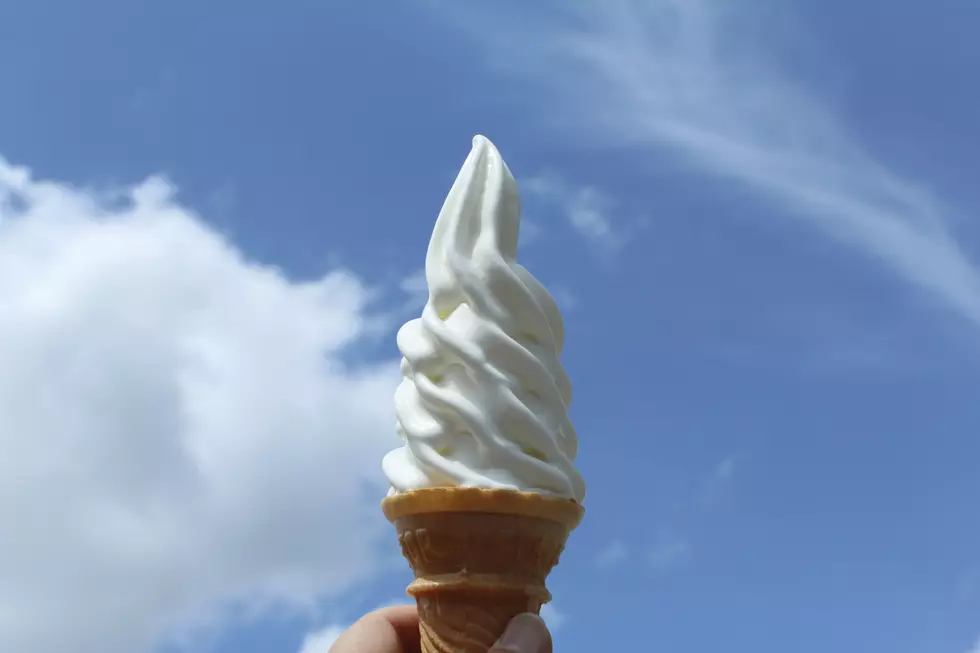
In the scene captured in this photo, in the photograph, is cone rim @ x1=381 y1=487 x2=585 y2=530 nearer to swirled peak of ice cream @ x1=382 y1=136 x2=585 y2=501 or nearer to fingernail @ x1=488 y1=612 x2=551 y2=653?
swirled peak of ice cream @ x1=382 y1=136 x2=585 y2=501

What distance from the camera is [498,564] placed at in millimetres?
3529

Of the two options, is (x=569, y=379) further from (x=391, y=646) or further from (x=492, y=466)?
(x=391, y=646)

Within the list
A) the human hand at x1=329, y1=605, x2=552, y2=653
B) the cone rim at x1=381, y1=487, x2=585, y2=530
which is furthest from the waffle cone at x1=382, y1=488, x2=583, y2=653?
the human hand at x1=329, y1=605, x2=552, y2=653

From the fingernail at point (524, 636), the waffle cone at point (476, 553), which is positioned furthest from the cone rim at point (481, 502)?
the fingernail at point (524, 636)

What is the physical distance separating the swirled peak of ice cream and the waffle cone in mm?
81

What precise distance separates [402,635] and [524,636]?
1.01 m

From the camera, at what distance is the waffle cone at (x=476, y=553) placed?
3.49 meters

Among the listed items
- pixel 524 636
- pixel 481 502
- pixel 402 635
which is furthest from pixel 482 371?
pixel 402 635

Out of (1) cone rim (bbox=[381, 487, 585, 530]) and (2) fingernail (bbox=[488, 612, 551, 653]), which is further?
(1) cone rim (bbox=[381, 487, 585, 530])

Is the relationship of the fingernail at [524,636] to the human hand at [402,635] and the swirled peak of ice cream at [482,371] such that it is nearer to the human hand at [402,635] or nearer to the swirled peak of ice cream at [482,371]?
the human hand at [402,635]

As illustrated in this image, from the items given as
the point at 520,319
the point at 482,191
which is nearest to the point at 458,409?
the point at 520,319

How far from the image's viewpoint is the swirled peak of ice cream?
3.59 metres

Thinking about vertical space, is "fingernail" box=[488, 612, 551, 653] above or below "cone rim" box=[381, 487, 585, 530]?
below

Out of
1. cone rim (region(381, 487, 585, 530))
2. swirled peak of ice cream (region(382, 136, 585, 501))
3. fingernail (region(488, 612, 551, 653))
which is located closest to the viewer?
fingernail (region(488, 612, 551, 653))
